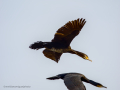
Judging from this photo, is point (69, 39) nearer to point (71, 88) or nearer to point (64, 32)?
point (64, 32)

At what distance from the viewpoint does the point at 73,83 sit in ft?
27.0

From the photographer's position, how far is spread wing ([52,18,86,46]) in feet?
39.0

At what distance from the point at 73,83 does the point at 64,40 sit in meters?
4.83

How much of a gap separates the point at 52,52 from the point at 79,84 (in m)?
5.84

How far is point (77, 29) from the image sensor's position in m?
12.1

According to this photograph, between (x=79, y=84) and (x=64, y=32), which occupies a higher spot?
(x=64, y=32)

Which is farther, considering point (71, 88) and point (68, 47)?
point (68, 47)

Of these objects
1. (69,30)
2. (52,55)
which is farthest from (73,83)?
(52,55)

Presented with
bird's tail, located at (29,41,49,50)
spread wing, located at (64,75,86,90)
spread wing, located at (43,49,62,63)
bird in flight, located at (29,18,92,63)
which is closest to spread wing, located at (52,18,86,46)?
bird in flight, located at (29,18,92,63)

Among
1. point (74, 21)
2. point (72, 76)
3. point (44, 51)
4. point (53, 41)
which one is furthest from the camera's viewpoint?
point (44, 51)

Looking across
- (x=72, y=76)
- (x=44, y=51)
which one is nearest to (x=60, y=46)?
(x=44, y=51)

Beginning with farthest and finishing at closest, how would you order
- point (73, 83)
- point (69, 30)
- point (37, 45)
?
point (37, 45) → point (69, 30) → point (73, 83)

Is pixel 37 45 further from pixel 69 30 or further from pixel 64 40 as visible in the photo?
pixel 69 30

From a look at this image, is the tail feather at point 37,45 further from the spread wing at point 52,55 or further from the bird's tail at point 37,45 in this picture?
the spread wing at point 52,55
